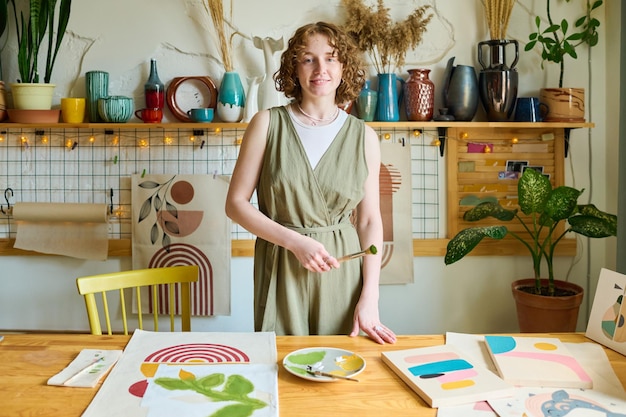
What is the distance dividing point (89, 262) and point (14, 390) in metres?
1.88

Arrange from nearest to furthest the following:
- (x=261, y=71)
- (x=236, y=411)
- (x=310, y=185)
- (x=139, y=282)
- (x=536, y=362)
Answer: (x=236, y=411) < (x=536, y=362) < (x=310, y=185) < (x=139, y=282) < (x=261, y=71)

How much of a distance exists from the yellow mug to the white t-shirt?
1.52 meters

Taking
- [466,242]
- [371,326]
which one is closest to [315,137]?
[371,326]

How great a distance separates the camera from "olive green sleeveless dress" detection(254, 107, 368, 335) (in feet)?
5.63

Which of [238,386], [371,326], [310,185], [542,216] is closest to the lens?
[238,386]

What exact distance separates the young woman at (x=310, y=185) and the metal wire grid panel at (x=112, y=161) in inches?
49.6

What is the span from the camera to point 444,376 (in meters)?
1.24

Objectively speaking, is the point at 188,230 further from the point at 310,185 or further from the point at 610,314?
the point at 610,314

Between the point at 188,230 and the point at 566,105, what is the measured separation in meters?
1.96

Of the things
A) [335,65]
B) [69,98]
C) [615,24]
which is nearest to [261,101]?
[69,98]

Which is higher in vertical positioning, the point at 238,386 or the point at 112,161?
the point at 112,161

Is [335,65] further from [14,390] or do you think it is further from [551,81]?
[551,81]

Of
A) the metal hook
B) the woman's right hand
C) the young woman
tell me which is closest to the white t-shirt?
the young woman

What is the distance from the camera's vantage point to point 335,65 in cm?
171
